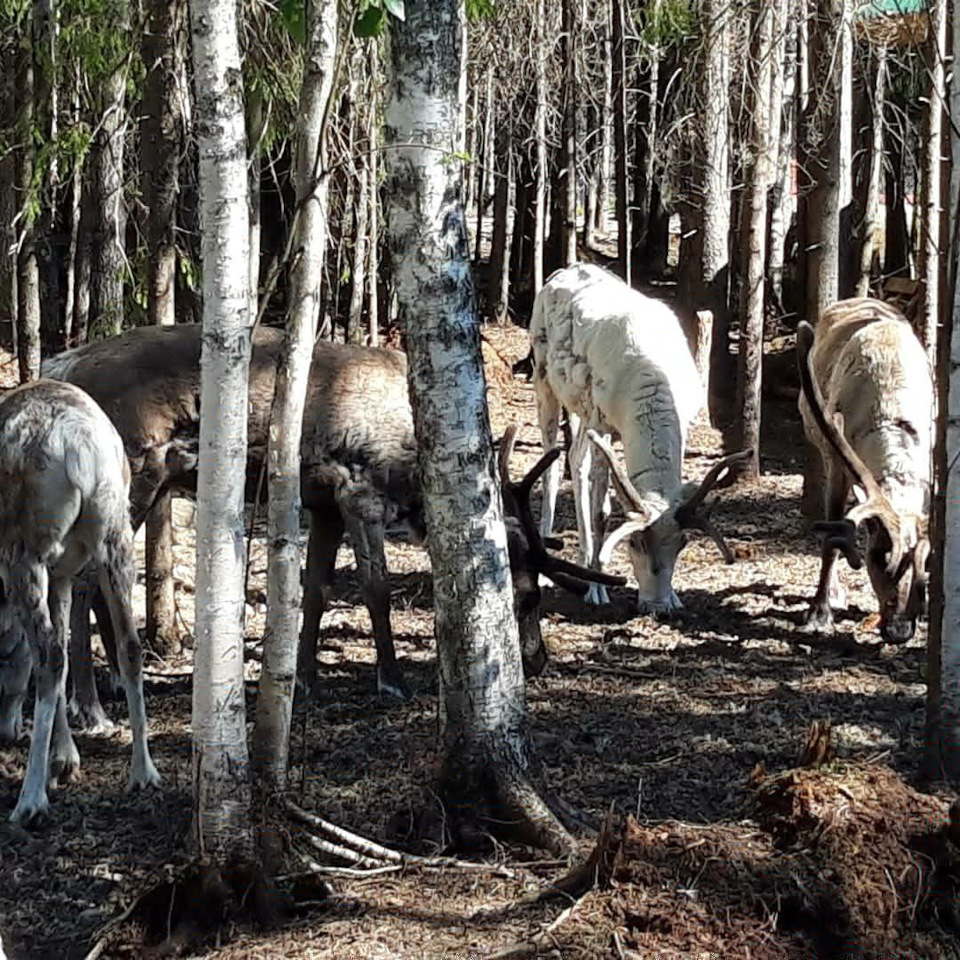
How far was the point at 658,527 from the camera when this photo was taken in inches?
375

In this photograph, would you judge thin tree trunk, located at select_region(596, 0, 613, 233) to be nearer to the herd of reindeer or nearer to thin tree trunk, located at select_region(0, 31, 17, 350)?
thin tree trunk, located at select_region(0, 31, 17, 350)

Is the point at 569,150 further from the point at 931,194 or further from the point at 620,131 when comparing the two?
the point at 931,194

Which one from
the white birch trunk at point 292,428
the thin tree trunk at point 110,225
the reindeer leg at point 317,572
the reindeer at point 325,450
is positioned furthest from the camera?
the thin tree trunk at point 110,225

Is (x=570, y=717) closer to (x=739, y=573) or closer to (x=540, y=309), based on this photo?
(x=739, y=573)

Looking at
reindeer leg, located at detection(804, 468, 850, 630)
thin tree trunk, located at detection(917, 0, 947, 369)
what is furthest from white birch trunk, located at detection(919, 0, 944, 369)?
reindeer leg, located at detection(804, 468, 850, 630)

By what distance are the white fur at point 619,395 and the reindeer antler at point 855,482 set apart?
994mm

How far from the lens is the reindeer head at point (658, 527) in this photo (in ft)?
30.8

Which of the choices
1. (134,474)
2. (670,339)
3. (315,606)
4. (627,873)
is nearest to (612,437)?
(670,339)

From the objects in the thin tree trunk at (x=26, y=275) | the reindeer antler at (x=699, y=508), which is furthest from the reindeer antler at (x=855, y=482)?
the thin tree trunk at (x=26, y=275)

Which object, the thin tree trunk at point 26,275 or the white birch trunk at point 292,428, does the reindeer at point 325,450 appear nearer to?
the thin tree trunk at point 26,275

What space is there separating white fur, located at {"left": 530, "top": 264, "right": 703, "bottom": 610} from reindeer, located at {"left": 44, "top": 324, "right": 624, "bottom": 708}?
42.1 inches

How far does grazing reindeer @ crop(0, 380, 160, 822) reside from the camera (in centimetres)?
651

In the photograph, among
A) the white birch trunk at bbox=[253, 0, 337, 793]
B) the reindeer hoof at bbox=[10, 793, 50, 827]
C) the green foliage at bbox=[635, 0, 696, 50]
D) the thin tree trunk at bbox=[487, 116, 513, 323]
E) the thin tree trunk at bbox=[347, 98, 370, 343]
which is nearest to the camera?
the white birch trunk at bbox=[253, 0, 337, 793]

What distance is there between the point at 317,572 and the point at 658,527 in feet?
7.44
